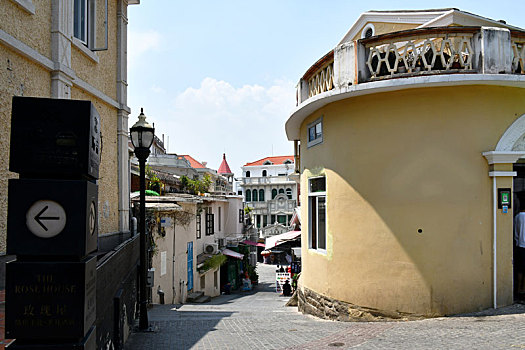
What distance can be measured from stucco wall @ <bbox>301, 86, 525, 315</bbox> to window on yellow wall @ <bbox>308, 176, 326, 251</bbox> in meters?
1.54

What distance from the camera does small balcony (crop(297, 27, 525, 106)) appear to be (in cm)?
770

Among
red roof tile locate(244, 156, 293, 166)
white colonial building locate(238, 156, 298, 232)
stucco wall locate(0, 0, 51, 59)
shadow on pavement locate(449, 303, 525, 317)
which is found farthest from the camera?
red roof tile locate(244, 156, 293, 166)

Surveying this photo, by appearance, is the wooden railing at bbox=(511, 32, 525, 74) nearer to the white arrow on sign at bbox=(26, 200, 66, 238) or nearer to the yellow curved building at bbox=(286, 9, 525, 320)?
the yellow curved building at bbox=(286, 9, 525, 320)

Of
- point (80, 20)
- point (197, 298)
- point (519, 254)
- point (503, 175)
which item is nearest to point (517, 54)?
point (503, 175)

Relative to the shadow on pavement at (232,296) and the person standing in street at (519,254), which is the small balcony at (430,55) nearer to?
the person standing in street at (519,254)

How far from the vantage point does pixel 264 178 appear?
70562 millimetres

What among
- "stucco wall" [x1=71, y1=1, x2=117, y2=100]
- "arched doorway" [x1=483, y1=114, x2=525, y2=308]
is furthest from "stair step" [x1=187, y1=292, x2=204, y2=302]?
"arched doorway" [x1=483, y1=114, x2=525, y2=308]

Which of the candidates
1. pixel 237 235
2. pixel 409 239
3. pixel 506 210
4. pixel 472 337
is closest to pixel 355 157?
pixel 409 239

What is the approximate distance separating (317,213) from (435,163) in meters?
3.24

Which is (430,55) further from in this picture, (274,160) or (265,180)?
(274,160)

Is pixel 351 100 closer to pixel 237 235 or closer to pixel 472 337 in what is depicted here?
pixel 472 337

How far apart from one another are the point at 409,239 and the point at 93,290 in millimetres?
6124

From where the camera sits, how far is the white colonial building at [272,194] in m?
67.7

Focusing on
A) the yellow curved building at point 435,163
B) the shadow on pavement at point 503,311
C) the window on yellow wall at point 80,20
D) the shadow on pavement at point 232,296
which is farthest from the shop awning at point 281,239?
the window on yellow wall at point 80,20
